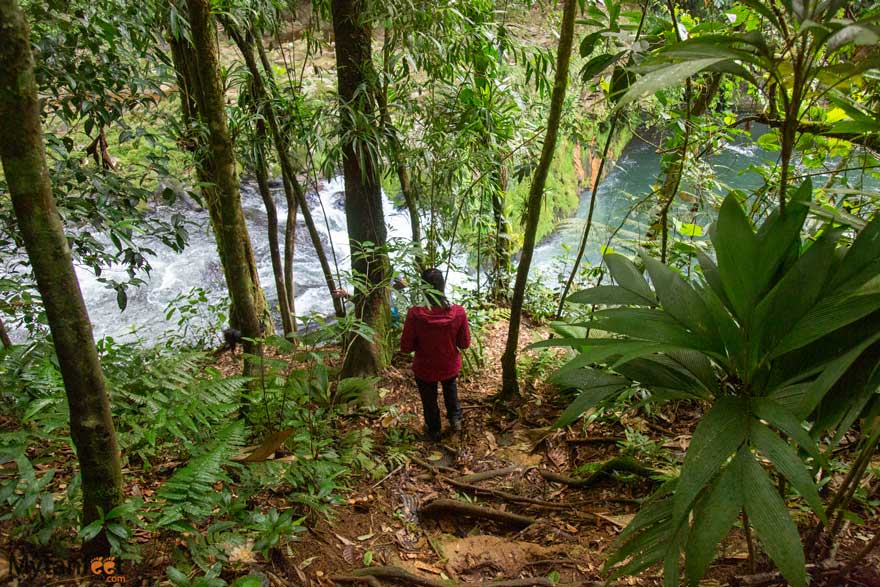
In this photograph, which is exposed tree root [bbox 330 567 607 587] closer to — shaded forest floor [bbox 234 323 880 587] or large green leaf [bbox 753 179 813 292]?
shaded forest floor [bbox 234 323 880 587]

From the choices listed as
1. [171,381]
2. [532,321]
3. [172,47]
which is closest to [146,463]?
[171,381]

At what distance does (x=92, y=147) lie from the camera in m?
2.67

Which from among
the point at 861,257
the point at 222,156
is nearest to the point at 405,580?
→ the point at 861,257

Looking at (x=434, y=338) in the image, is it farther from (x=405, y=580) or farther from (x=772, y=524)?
(x=772, y=524)

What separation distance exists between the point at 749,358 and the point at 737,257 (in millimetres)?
265

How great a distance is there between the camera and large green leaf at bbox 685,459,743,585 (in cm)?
106

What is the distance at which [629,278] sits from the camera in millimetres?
1580

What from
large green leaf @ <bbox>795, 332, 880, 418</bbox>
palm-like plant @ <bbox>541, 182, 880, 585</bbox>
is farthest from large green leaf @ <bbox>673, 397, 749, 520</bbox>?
large green leaf @ <bbox>795, 332, 880, 418</bbox>

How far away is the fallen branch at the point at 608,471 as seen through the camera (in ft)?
7.76

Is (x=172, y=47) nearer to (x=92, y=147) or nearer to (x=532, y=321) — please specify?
(x=92, y=147)

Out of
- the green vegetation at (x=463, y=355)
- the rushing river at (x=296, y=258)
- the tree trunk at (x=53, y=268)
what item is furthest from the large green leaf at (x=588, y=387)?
the rushing river at (x=296, y=258)

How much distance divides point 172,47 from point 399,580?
4.19 metres

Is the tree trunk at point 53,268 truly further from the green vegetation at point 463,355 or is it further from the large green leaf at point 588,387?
the large green leaf at point 588,387

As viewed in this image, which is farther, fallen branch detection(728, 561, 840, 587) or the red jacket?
the red jacket
